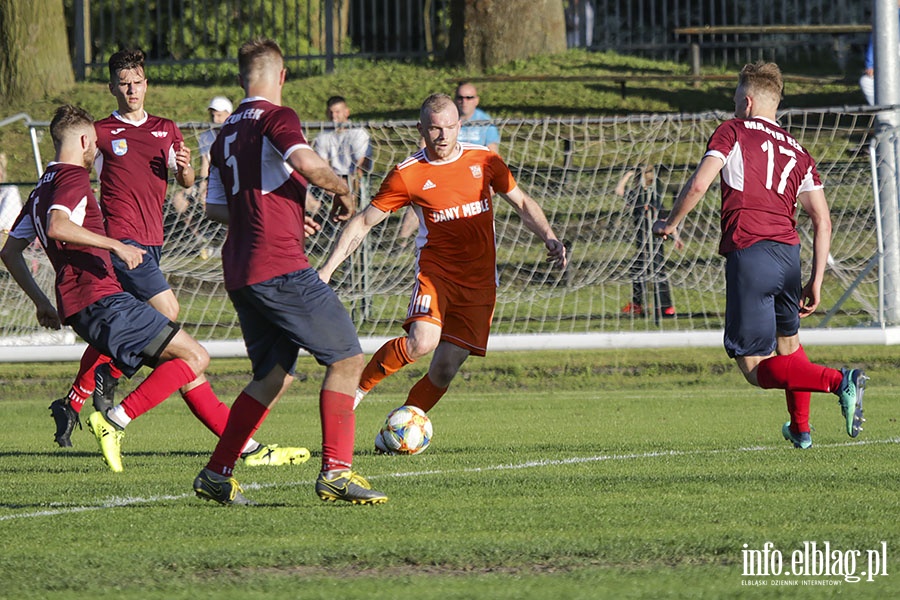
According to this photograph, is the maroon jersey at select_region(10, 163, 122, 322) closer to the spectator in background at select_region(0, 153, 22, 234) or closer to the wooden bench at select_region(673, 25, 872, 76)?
the spectator in background at select_region(0, 153, 22, 234)

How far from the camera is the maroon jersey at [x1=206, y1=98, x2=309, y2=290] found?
239 inches

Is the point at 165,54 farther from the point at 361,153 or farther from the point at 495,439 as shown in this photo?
the point at 495,439

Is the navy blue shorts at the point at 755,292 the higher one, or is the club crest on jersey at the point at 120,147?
the club crest on jersey at the point at 120,147

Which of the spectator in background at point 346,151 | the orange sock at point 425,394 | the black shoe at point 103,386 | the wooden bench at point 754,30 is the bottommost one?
the orange sock at point 425,394

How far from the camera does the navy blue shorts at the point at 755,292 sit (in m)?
7.62

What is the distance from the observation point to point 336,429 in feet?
20.2

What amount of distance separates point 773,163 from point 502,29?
53.0 ft

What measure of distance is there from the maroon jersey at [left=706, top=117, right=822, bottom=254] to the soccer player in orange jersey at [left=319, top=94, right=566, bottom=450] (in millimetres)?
1203

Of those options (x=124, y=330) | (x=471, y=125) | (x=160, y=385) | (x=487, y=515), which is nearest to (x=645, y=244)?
(x=471, y=125)

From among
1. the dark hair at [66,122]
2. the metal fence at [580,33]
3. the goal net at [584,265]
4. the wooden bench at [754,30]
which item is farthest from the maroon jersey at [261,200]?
the metal fence at [580,33]

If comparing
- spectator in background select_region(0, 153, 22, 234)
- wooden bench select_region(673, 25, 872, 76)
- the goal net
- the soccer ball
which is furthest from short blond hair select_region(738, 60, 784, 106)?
wooden bench select_region(673, 25, 872, 76)

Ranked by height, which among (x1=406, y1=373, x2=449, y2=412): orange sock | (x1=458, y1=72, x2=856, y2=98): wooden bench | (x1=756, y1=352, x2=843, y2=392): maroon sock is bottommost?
(x1=406, y1=373, x2=449, y2=412): orange sock

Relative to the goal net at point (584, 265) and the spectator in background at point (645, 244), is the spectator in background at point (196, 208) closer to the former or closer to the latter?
the goal net at point (584, 265)

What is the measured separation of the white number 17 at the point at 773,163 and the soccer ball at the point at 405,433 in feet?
8.05
